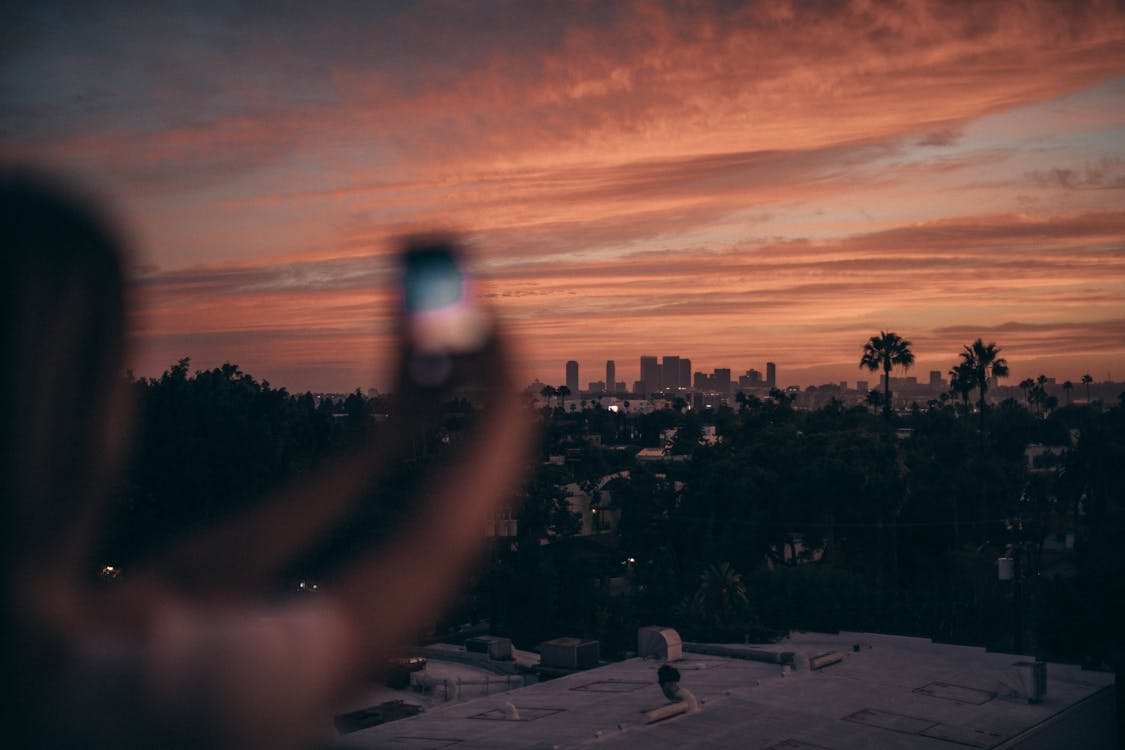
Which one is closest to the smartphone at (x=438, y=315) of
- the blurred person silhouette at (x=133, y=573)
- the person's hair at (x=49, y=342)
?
the blurred person silhouette at (x=133, y=573)

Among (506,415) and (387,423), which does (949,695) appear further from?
(506,415)

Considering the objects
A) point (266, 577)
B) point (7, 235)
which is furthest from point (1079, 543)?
point (7, 235)

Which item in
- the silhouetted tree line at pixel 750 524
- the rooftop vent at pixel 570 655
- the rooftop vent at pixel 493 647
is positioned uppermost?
the silhouetted tree line at pixel 750 524

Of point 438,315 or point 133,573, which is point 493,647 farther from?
point 438,315

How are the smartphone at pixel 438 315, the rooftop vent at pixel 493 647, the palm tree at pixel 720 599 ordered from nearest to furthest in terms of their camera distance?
the rooftop vent at pixel 493 647 < the palm tree at pixel 720 599 < the smartphone at pixel 438 315

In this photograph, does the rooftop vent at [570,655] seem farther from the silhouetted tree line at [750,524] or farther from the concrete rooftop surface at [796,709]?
the silhouetted tree line at [750,524]

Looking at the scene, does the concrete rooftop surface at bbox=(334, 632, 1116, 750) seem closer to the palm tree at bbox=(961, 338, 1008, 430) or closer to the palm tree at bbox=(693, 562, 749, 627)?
the palm tree at bbox=(693, 562, 749, 627)

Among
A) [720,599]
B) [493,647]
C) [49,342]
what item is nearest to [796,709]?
[493,647]

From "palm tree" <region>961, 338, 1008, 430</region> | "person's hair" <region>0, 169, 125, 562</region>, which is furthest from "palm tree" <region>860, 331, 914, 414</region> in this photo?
"person's hair" <region>0, 169, 125, 562</region>
